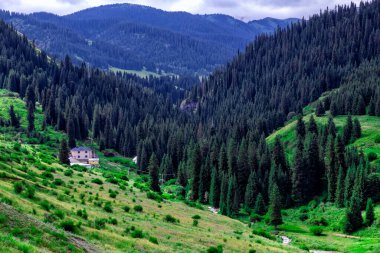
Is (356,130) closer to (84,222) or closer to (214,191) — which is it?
(214,191)

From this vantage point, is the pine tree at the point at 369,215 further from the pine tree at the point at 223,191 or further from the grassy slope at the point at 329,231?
the pine tree at the point at 223,191

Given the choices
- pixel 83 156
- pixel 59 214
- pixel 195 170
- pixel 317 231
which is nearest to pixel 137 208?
pixel 59 214

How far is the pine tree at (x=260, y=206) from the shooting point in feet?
412

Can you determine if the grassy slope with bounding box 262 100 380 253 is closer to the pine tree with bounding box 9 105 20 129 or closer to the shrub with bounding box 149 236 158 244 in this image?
the shrub with bounding box 149 236 158 244

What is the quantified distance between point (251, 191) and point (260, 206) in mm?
6616

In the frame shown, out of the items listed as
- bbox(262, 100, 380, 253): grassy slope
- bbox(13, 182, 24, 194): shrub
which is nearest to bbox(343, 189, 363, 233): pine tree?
bbox(262, 100, 380, 253): grassy slope

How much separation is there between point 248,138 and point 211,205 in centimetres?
4913

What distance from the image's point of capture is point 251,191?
13138 cm

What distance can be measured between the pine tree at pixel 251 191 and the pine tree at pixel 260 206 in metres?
4.24

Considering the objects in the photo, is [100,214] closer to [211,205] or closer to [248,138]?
[211,205]

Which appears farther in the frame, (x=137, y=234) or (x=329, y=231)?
(x=329, y=231)

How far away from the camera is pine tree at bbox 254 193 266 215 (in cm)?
12556

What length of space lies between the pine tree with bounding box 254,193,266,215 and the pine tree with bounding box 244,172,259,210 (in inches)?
167

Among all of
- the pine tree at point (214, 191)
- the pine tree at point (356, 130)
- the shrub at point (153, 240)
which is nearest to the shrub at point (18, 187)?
the shrub at point (153, 240)
